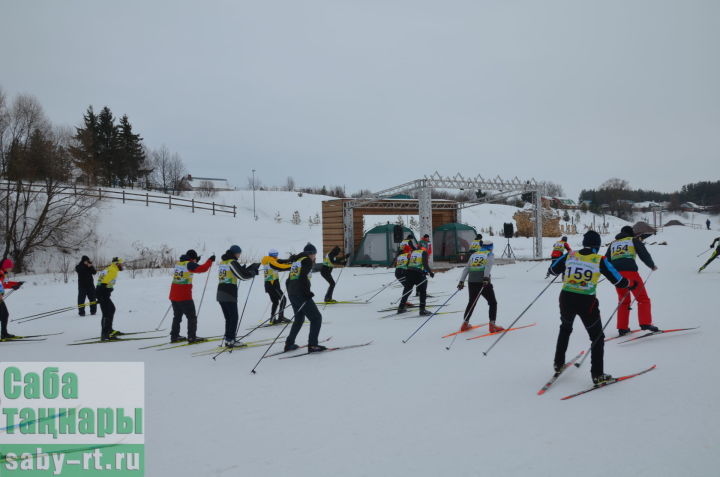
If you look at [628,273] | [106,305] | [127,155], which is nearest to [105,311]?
[106,305]

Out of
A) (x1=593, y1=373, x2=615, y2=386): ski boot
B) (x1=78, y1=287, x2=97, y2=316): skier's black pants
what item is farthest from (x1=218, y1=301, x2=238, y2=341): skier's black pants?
(x1=78, y1=287, x2=97, y2=316): skier's black pants

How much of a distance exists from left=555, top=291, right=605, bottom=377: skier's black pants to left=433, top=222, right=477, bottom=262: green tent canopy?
653 inches

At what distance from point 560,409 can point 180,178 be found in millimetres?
56736

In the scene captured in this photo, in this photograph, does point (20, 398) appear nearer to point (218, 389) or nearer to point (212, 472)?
point (218, 389)

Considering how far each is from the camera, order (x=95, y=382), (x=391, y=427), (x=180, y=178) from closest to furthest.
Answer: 1. (x=391, y=427)
2. (x=95, y=382)
3. (x=180, y=178)

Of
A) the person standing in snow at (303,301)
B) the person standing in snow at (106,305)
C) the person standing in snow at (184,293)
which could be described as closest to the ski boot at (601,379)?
the person standing in snow at (303,301)

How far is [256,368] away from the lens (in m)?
5.97

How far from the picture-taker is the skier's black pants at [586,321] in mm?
4582

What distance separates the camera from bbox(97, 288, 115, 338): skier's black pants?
27.9ft

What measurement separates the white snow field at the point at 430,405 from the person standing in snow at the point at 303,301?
0.36 m

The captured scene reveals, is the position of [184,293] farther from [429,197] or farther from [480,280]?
[429,197]

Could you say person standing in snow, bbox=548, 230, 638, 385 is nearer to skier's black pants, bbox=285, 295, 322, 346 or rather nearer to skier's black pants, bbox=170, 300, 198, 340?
skier's black pants, bbox=285, 295, 322, 346

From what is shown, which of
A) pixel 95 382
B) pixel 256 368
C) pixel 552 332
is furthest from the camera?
pixel 552 332

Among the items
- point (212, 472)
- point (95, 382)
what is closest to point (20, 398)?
point (95, 382)
